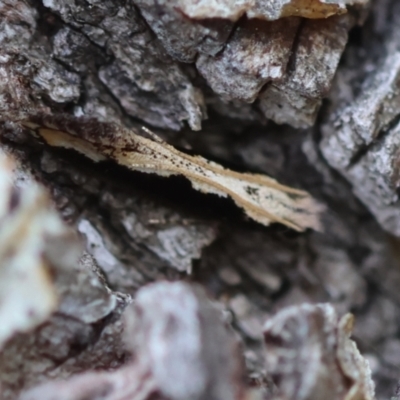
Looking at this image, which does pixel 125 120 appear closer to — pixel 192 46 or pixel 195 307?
pixel 192 46

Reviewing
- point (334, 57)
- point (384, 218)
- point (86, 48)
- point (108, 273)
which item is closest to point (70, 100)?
point (86, 48)

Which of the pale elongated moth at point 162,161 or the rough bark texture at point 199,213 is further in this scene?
the pale elongated moth at point 162,161

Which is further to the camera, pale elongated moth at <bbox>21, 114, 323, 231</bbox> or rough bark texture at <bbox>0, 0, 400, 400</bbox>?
pale elongated moth at <bbox>21, 114, 323, 231</bbox>
